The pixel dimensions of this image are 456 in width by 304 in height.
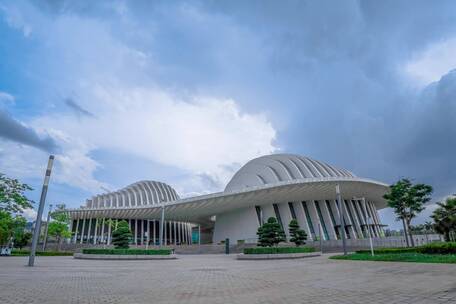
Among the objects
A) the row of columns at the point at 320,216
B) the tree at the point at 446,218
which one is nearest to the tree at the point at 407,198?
the tree at the point at 446,218

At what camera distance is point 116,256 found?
21.2m

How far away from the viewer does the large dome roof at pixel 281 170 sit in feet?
150

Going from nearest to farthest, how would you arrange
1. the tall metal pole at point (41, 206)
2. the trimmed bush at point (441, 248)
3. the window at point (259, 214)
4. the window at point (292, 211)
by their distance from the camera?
the trimmed bush at point (441, 248) → the tall metal pole at point (41, 206) → the window at point (259, 214) → the window at point (292, 211)

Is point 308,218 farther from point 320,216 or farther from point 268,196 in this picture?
point 268,196

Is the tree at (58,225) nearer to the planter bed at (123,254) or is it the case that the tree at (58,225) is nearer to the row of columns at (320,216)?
the planter bed at (123,254)

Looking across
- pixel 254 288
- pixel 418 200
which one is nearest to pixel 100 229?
pixel 418 200

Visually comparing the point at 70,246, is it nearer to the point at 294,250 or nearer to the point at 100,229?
the point at 100,229

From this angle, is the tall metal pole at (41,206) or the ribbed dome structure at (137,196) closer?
the tall metal pole at (41,206)

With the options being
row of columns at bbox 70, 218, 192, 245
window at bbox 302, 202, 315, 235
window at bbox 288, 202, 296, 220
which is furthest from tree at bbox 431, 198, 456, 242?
row of columns at bbox 70, 218, 192, 245

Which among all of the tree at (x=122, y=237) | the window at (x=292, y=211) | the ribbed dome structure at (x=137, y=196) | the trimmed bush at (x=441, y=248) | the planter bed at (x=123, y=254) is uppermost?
the ribbed dome structure at (x=137, y=196)

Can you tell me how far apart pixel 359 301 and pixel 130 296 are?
4201 millimetres

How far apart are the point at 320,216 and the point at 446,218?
1771 cm

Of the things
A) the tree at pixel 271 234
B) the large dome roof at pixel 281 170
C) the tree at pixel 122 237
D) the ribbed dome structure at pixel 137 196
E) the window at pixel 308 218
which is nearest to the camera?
the tree at pixel 271 234

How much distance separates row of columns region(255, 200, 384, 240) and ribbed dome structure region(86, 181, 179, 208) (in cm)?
2134
